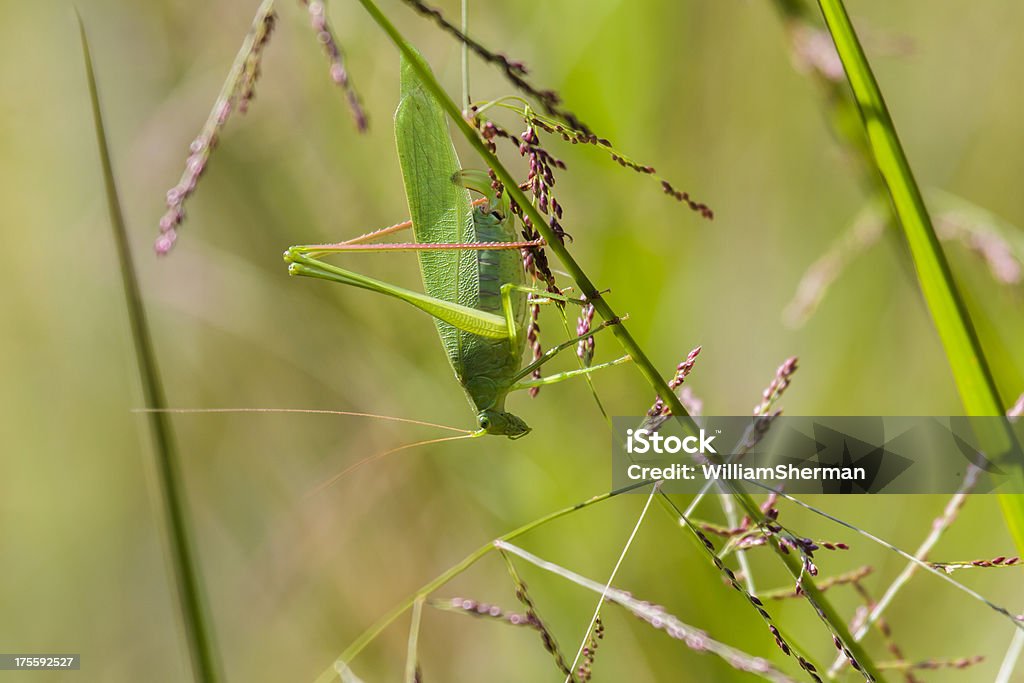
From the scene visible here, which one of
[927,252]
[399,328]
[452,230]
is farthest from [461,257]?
[399,328]

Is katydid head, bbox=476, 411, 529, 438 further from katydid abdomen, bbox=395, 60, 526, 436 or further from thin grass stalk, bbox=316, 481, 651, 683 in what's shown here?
thin grass stalk, bbox=316, 481, 651, 683

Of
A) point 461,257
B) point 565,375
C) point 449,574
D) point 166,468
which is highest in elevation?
point 461,257

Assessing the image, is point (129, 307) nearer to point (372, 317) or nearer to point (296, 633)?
point (372, 317)

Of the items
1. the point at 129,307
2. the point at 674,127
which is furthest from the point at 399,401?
the point at 129,307

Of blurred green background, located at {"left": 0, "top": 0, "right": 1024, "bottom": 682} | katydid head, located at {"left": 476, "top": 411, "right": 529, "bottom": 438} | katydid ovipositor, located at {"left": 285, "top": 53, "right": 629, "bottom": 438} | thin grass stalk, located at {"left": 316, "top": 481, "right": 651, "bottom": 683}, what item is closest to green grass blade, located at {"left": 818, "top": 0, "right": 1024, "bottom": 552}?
thin grass stalk, located at {"left": 316, "top": 481, "right": 651, "bottom": 683}

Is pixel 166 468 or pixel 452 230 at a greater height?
pixel 452 230

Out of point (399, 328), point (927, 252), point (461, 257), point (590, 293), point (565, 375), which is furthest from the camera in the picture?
point (399, 328)

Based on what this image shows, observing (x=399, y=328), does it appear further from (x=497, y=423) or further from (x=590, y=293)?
(x=590, y=293)
